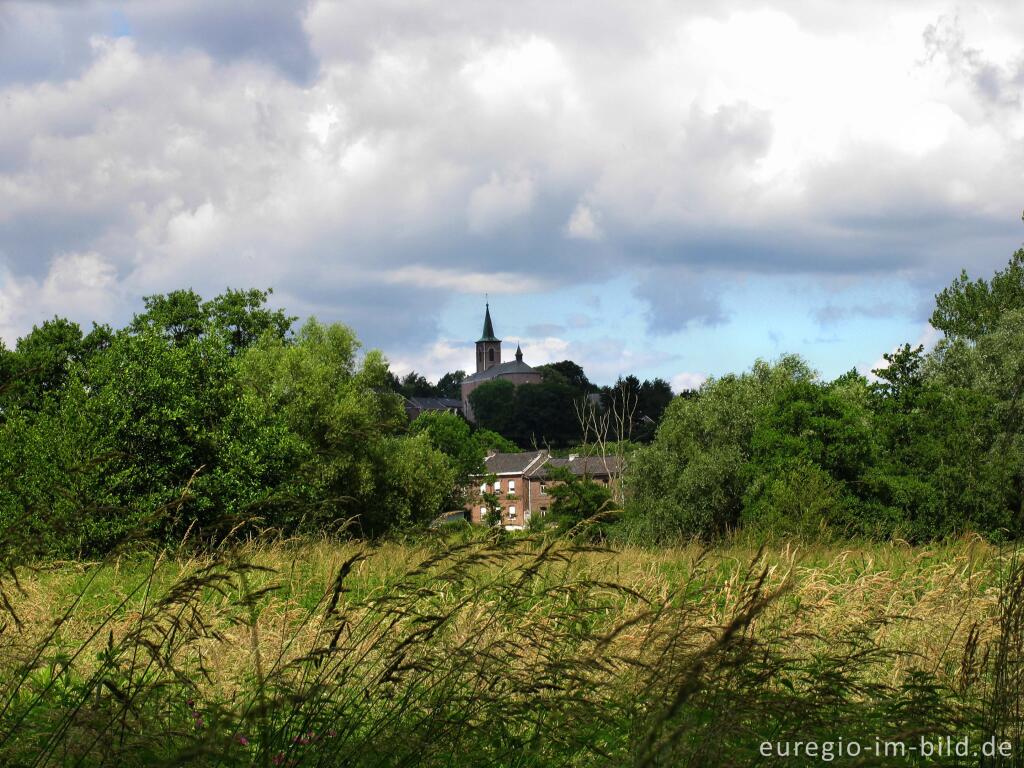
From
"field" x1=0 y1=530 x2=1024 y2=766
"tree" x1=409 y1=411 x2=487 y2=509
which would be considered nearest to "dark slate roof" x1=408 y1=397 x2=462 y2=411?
"tree" x1=409 y1=411 x2=487 y2=509

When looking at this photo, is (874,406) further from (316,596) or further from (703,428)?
(316,596)

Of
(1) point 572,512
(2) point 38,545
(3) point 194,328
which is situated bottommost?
(1) point 572,512

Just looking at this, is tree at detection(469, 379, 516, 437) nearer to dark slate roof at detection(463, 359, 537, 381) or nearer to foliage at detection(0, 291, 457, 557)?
dark slate roof at detection(463, 359, 537, 381)

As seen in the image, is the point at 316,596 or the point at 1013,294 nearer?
the point at 316,596

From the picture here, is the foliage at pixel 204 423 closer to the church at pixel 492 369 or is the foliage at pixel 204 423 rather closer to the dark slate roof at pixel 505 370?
the church at pixel 492 369

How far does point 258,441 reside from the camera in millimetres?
27297

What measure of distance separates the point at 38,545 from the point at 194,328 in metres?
43.3

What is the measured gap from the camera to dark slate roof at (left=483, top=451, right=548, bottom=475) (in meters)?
102

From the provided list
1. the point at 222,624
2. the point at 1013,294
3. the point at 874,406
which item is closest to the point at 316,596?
the point at 222,624

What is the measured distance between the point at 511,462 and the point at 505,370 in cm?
8029

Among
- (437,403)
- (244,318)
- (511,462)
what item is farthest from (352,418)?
(437,403)

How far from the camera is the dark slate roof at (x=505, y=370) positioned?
182500 millimetres

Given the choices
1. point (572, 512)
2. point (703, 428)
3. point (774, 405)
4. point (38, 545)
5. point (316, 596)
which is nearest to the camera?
point (38, 545)

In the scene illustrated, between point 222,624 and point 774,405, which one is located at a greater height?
point 774,405
